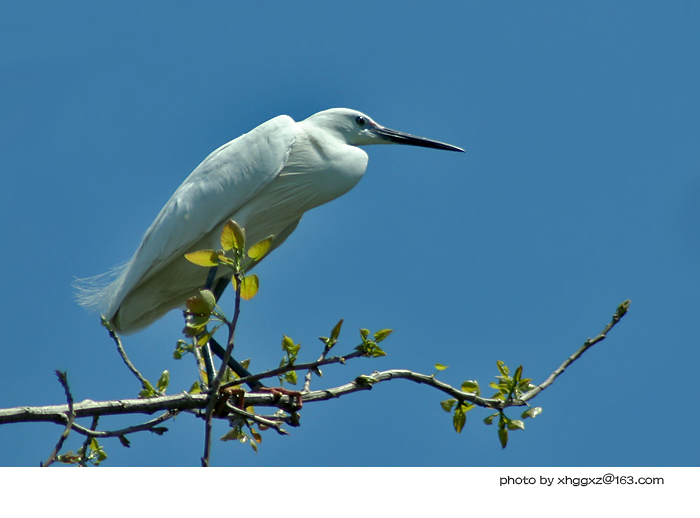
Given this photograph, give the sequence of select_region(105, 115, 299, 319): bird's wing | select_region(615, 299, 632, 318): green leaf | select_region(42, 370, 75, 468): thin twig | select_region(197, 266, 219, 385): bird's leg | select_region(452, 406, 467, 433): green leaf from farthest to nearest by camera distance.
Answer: select_region(105, 115, 299, 319): bird's wing < select_region(197, 266, 219, 385): bird's leg < select_region(452, 406, 467, 433): green leaf < select_region(615, 299, 632, 318): green leaf < select_region(42, 370, 75, 468): thin twig

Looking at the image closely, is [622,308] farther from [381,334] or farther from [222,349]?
[222,349]

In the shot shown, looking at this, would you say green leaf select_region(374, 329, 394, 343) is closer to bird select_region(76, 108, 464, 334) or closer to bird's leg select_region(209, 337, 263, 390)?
bird's leg select_region(209, 337, 263, 390)

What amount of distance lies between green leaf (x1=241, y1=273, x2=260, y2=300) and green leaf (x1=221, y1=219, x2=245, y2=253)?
10cm

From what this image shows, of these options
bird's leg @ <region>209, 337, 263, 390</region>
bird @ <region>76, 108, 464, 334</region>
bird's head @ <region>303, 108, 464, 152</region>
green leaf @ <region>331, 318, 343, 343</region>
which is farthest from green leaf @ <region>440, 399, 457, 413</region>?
bird's head @ <region>303, 108, 464, 152</region>

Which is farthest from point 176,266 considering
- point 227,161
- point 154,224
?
point 227,161

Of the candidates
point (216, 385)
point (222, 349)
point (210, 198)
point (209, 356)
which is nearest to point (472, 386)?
point (216, 385)

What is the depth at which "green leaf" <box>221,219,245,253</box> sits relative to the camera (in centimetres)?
192

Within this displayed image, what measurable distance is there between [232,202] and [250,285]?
1984 mm

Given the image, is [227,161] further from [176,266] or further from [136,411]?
[136,411]

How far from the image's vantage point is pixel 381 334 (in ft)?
7.51

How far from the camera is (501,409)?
238cm

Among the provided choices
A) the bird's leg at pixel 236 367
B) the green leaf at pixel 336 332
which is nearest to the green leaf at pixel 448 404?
the green leaf at pixel 336 332
